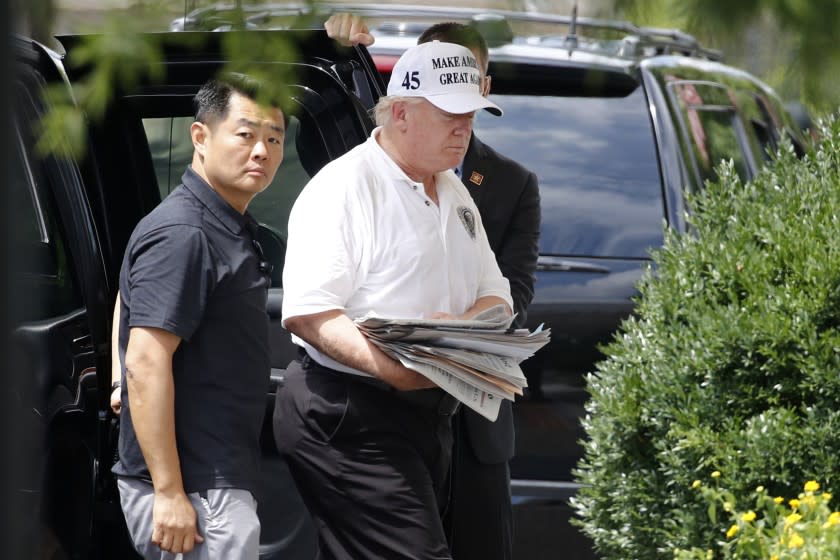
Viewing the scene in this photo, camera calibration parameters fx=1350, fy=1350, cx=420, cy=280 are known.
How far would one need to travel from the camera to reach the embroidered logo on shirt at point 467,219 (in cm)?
352

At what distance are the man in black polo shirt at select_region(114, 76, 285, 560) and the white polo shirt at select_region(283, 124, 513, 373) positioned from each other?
129 mm

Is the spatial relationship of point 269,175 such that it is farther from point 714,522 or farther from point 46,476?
point 714,522

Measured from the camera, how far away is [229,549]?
3111 millimetres

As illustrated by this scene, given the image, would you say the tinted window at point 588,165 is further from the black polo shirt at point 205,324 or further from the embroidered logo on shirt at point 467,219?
the black polo shirt at point 205,324

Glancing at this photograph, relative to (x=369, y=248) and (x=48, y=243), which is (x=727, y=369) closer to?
(x=369, y=248)

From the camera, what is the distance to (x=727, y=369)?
12.7 ft

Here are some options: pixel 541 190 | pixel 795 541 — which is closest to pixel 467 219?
pixel 795 541

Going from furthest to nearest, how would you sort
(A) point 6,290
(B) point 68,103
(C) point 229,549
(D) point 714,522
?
(D) point 714,522 < (C) point 229,549 < (B) point 68,103 < (A) point 6,290

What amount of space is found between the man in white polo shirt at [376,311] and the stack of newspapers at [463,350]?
0.06 meters

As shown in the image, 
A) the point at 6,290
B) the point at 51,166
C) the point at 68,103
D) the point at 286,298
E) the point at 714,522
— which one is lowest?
the point at 714,522

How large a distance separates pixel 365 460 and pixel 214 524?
404mm

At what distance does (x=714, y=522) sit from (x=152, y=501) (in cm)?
152

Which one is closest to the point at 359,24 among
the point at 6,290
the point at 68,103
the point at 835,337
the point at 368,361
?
Result: the point at 68,103

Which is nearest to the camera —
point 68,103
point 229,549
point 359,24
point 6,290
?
point 6,290
